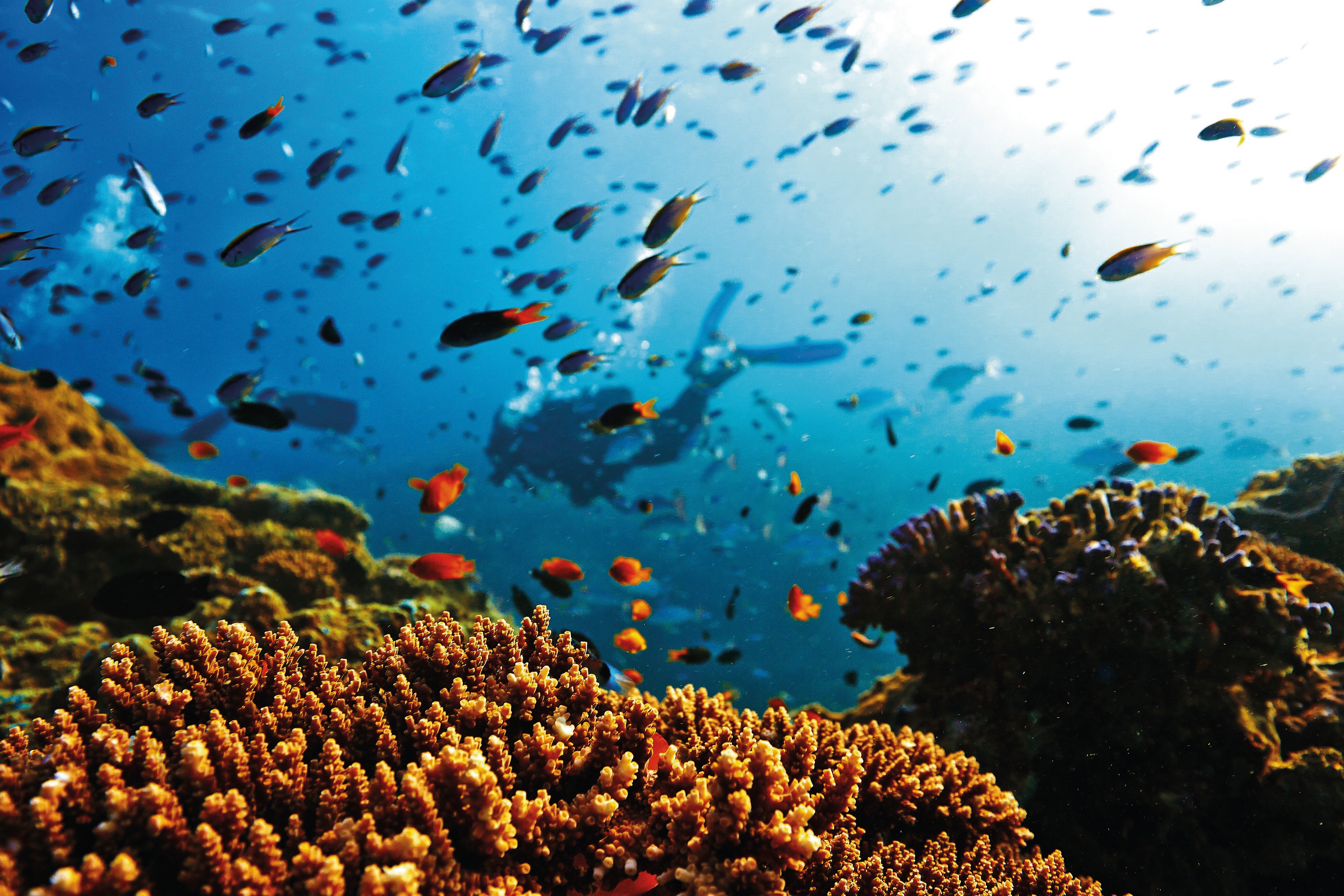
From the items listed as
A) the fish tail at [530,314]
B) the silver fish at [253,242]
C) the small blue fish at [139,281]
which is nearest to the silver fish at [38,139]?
the small blue fish at [139,281]

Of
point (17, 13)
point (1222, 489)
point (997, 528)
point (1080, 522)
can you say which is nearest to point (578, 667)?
point (997, 528)

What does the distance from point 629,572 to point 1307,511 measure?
764cm

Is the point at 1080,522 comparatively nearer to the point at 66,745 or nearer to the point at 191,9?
the point at 66,745

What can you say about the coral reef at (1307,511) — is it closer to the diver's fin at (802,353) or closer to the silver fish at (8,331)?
the silver fish at (8,331)

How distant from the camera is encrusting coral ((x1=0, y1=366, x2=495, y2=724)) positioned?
172 inches

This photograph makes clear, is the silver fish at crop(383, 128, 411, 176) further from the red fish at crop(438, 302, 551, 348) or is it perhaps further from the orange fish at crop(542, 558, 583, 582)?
the orange fish at crop(542, 558, 583, 582)

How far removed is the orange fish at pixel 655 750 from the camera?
6.77 feet

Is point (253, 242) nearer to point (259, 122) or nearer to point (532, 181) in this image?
point (259, 122)

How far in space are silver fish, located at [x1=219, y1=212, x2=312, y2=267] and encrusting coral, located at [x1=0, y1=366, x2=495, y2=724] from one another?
247 centimetres

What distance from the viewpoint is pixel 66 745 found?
61.1 inches

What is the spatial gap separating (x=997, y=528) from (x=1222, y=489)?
285 feet

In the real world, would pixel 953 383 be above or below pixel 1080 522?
below

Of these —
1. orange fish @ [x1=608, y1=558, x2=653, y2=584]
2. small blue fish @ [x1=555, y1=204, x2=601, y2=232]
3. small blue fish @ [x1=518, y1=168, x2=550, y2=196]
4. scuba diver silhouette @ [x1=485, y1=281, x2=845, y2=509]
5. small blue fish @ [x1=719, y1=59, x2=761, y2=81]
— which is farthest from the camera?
scuba diver silhouette @ [x1=485, y1=281, x2=845, y2=509]

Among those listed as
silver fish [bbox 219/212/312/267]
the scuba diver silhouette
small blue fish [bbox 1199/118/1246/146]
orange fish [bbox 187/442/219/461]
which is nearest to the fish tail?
silver fish [bbox 219/212/312/267]
